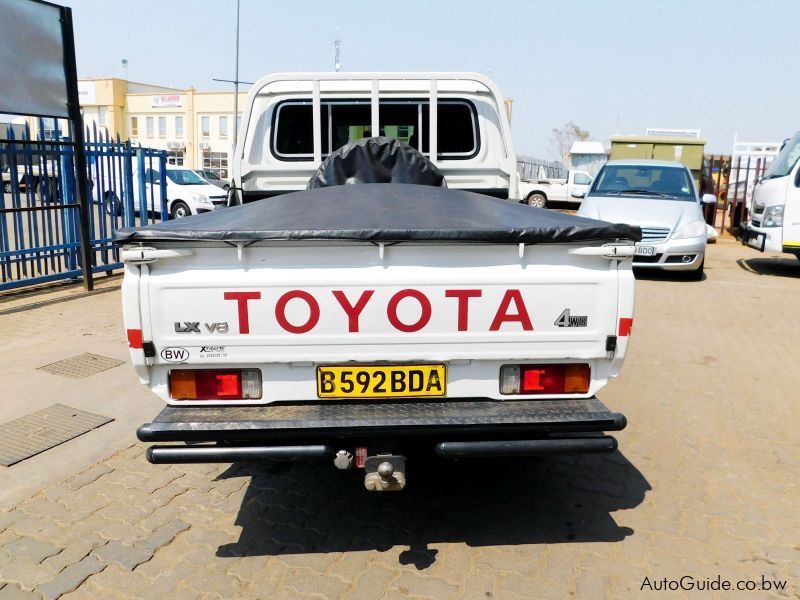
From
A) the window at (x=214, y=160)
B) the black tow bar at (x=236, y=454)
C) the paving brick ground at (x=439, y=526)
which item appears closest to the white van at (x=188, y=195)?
the paving brick ground at (x=439, y=526)

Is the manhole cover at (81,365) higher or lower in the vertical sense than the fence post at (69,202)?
lower

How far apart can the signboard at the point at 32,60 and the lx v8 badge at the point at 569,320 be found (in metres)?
7.37

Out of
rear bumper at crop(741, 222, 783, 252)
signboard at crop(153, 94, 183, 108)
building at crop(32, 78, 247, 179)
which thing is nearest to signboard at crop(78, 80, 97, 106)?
building at crop(32, 78, 247, 179)

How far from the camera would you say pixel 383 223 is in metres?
2.98

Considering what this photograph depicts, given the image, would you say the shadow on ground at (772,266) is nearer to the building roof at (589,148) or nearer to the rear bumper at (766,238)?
the rear bumper at (766,238)

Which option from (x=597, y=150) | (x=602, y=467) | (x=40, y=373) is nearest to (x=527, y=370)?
(x=602, y=467)

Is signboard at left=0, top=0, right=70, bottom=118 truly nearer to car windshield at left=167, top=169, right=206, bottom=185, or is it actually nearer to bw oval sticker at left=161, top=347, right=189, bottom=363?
bw oval sticker at left=161, top=347, right=189, bottom=363

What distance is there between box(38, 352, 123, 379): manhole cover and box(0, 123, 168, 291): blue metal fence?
288 centimetres

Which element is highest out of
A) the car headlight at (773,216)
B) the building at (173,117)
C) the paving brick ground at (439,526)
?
the building at (173,117)

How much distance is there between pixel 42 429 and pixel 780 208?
10.7 metres

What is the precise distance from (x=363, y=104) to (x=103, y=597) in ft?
13.4

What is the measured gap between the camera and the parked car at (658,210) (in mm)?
10148

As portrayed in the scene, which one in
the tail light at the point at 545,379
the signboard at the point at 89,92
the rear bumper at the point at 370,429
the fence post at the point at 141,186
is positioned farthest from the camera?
the signboard at the point at 89,92

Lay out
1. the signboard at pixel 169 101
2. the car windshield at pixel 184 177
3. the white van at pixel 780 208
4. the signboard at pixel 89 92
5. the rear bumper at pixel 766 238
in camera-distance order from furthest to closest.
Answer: the signboard at pixel 89 92, the signboard at pixel 169 101, the car windshield at pixel 184 177, the rear bumper at pixel 766 238, the white van at pixel 780 208
